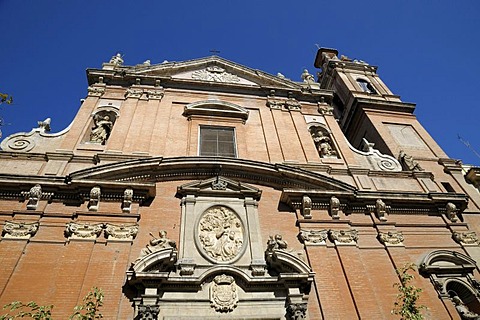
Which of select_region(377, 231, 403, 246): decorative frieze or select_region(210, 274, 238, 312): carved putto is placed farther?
select_region(377, 231, 403, 246): decorative frieze

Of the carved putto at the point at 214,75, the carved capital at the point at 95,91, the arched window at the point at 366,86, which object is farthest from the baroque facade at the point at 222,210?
the arched window at the point at 366,86

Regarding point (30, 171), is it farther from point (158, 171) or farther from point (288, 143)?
point (288, 143)

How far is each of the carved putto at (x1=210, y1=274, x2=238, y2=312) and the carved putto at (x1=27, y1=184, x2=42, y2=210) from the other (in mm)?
5374

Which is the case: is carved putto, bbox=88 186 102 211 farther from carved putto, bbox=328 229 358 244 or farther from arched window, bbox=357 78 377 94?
arched window, bbox=357 78 377 94

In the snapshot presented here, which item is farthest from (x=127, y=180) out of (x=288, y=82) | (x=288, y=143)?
(x=288, y=82)

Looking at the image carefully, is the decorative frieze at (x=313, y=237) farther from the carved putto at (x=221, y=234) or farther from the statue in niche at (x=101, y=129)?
the statue in niche at (x=101, y=129)

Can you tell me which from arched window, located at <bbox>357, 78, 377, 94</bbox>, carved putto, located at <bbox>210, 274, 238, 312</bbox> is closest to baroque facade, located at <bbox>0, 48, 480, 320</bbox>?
carved putto, located at <bbox>210, 274, 238, 312</bbox>

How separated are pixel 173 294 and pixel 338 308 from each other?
419 centimetres

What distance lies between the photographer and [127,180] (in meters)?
10.9

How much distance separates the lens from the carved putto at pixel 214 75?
1684 centimetres

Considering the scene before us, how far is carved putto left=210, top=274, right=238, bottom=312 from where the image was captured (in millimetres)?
8734

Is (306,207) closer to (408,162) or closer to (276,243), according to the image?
(276,243)

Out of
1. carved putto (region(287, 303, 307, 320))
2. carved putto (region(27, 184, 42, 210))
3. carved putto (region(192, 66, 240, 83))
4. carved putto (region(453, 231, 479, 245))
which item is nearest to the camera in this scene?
carved putto (region(287, 303, 307, 320))

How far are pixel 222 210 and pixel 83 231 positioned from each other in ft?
12.6
